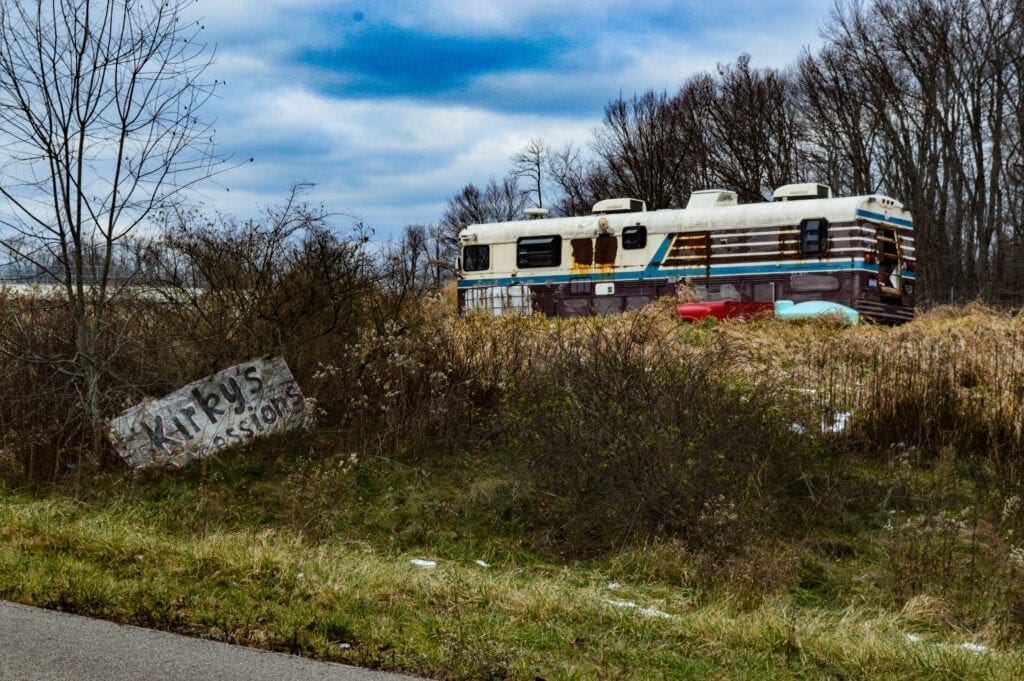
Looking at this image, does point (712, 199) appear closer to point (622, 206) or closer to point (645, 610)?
point (622, 206)

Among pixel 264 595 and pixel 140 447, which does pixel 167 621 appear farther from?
pixel 140 447

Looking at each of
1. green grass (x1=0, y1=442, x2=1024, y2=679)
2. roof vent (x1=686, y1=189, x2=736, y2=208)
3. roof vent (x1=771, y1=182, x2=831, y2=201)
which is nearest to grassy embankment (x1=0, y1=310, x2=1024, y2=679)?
green grass (x1=0, y1=442, x2=1024, y2=679)

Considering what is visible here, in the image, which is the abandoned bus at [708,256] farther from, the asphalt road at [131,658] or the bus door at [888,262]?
the asphalt road at [131,658]

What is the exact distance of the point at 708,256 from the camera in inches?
882

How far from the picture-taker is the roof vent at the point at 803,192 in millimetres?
22078

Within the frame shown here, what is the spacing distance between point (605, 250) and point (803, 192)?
431 centimetres

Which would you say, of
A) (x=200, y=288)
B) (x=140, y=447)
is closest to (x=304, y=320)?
(x=200, y=288)

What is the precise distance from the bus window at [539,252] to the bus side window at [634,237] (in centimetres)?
162

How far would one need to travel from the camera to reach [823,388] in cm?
1214

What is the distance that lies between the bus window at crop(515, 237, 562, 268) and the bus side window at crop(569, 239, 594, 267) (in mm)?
355

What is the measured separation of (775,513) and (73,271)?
280 inches

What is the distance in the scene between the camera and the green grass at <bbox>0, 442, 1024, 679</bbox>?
5.46 m

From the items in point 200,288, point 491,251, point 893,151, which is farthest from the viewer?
point 893,151

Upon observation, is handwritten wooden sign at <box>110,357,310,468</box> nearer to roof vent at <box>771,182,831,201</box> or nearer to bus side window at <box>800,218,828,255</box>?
bus side window at <box>800,218,828,255</box>
